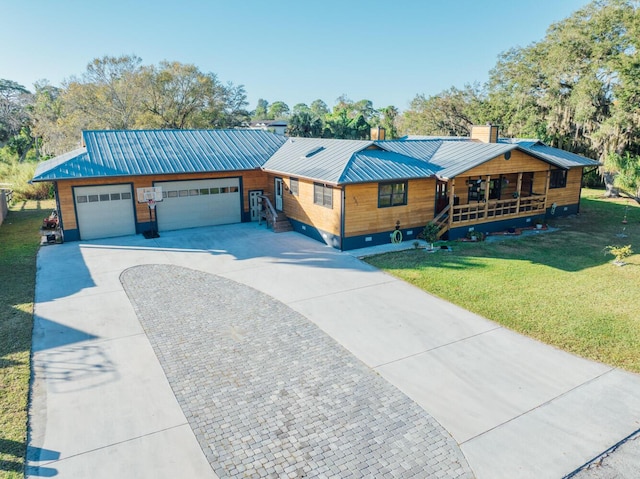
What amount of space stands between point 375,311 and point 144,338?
563 cm

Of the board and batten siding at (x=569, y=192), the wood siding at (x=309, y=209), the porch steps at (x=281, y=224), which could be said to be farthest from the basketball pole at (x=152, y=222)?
the board and batten siding at (x=569, y=192)

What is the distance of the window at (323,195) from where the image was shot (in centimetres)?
1728

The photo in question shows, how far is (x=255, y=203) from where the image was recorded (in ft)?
72.5

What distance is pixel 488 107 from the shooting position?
40062 mm

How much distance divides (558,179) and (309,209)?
13168mm

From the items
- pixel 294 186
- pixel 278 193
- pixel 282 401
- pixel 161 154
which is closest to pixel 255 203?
pixel 278 193


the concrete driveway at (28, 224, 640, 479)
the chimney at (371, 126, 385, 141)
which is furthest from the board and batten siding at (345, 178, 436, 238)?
the chimney at (371, 126, 385, 141)

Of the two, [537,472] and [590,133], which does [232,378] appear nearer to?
[537,472]

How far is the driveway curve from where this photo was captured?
641 centimetres

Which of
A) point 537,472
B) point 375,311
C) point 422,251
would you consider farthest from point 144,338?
point 422,251

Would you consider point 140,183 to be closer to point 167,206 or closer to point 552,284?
point 167,206

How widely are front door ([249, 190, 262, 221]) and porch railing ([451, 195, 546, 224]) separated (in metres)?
9.23

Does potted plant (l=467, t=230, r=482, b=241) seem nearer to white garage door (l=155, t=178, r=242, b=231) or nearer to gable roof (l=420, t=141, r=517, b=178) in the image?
gable roof (l=420, t=141, r=517, b=178)

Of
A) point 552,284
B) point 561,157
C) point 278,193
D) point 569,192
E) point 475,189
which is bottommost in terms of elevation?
point 552,284
